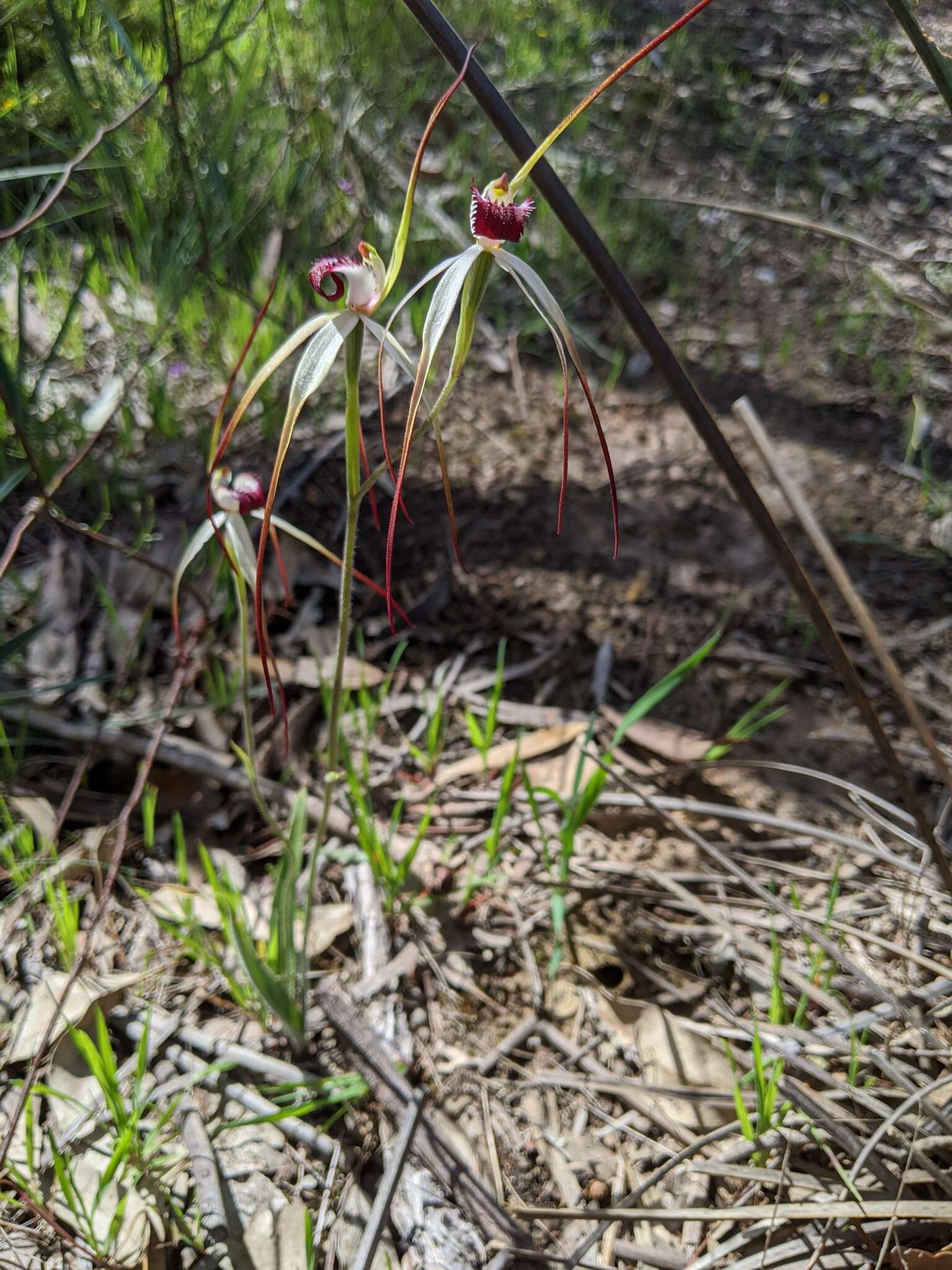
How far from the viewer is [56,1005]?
3.75 ft

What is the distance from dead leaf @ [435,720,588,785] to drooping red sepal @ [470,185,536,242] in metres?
1.04

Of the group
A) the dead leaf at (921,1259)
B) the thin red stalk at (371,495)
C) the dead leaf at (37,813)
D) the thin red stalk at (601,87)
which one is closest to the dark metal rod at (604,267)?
the thin red stalk at (601,87)

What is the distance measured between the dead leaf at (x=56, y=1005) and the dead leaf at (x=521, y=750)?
0.63 metres

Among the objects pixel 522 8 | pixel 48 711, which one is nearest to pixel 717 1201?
pixel 48 711

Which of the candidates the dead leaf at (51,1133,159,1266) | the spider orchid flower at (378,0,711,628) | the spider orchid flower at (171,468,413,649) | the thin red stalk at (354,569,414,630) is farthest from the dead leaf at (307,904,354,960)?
the spider orchid flower at (378,0,711,628)

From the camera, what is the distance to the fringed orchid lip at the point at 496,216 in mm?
655

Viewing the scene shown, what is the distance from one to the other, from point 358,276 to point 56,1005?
3.47 feet

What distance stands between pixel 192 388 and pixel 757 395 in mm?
1543

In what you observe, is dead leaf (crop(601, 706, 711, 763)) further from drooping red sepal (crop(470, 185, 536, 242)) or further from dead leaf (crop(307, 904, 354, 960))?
drooping red sepal (crop(470, 185, 536, 242))

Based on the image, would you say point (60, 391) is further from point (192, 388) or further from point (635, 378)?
point (635, 378)

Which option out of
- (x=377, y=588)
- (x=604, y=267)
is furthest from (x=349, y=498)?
(x=604, y=267)

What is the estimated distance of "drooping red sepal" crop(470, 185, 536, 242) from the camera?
65 cm

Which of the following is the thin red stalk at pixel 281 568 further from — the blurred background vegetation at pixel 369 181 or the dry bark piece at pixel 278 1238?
the dry bark piece at pixel 278 1238

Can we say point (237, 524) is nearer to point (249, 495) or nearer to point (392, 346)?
point (249, 495)
